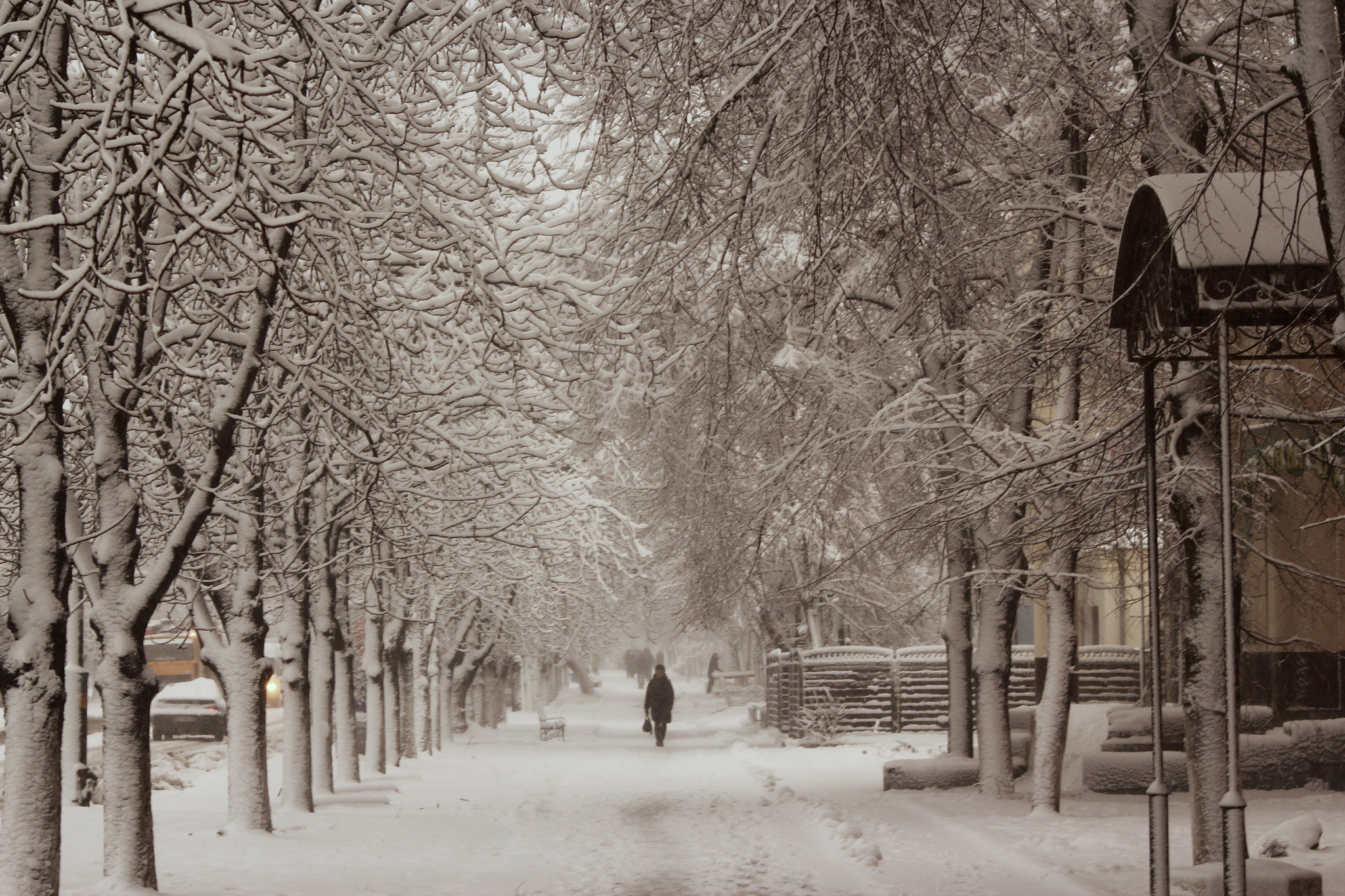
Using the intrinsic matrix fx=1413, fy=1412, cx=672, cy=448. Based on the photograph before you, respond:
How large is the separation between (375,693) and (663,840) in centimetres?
824

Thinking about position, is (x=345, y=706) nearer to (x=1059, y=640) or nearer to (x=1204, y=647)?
(x=1059, y=640)

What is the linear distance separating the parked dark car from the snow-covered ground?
1078 cm

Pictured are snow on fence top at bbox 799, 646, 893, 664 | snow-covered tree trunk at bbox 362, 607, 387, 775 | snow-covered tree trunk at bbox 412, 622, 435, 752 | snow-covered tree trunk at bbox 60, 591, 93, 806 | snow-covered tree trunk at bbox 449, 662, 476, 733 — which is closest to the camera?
snow-covered tree trunk at bbox 60, 591, 93, 806

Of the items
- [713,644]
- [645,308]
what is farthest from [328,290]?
[713,644]

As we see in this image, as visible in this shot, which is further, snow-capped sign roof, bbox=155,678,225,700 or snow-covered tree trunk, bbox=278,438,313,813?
snow-capped sign roof, bbox=155,678,225,700

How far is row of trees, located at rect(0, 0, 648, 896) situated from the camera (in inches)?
297

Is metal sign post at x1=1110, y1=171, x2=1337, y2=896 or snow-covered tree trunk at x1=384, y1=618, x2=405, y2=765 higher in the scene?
metal sign post at x1=1110, y1=171, x2=1337, y2=896

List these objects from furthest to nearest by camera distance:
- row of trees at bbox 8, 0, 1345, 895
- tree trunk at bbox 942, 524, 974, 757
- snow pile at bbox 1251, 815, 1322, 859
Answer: tree trunk at bbox 942, 524, 974, 757
snow pile at bbox 1251, 815, 1322, 859
row of trees at bbox 8, 0, 1345, 895

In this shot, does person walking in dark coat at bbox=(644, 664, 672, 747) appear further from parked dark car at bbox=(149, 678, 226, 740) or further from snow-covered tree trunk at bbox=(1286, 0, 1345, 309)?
snow-covered tree trunk at bbox=(1286, 0, 1345, 309)

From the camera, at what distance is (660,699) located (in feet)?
107

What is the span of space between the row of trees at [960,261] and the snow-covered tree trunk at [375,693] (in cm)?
542

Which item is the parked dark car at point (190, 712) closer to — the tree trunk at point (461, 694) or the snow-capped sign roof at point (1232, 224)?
the tree trunk at point (461, 694)

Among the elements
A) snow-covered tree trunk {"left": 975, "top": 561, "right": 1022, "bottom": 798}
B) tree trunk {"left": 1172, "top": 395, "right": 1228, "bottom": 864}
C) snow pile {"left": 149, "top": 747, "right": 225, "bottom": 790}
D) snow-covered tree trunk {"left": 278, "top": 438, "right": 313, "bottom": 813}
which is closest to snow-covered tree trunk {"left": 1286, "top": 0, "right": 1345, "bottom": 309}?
tree trunk {"left": 1172, "top": 395, "right": 1228, "bottom": 864}

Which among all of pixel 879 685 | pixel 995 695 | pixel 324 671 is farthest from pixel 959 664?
pixel 879 685
